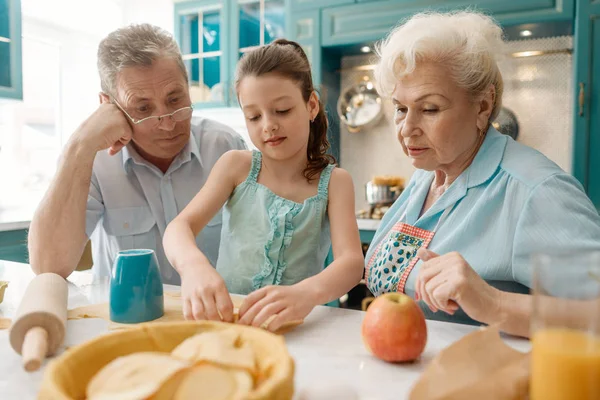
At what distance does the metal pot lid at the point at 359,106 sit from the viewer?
364 cm

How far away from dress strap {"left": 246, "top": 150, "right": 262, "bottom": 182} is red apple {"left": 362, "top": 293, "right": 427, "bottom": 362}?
70 cm

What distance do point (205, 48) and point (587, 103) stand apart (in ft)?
9.38

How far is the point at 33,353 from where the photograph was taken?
0.70 m

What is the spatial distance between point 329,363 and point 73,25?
4.19 metres

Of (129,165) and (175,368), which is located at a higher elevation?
(129,165)

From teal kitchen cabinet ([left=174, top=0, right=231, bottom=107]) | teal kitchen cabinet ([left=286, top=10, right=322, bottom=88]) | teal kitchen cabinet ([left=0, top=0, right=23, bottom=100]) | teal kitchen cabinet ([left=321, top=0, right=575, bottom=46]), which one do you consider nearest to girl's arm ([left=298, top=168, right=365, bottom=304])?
teal kitchen cabinet ([left=321, top=0, right=575, bottom=46])

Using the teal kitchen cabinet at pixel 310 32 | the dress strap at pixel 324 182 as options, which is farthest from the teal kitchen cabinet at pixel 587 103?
A: the dress strap at pixel 324 182

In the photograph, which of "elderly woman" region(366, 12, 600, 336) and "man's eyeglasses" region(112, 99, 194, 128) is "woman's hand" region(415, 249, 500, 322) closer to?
"elderly woman" region(366, 12, 600, 336)

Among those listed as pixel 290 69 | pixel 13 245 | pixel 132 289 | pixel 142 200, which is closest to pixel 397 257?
pixel 290 69

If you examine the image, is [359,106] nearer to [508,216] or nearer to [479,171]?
[479,171]

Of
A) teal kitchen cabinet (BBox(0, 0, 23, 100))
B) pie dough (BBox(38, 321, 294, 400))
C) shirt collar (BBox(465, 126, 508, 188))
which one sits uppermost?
teal kitchen cabinet (BBox(0, 0, 23, 100))

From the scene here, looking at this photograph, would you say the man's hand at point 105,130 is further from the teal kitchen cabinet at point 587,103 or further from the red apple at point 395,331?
the teal kitchen cabinet at point 587,103

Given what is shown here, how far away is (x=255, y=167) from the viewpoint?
4.68ft

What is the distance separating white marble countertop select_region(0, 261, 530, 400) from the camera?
0.69 metres
